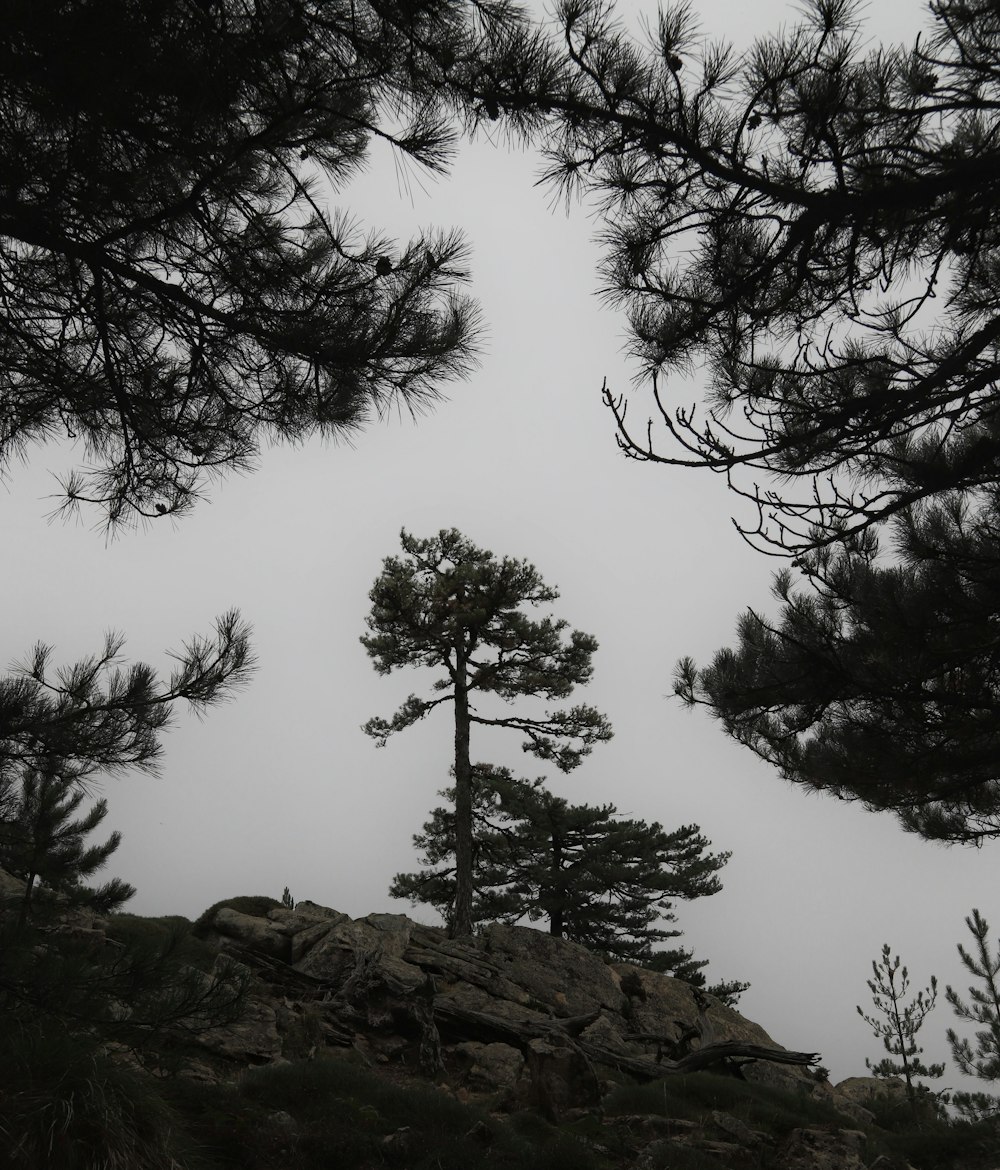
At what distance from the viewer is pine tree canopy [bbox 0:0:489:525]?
3.82 metres

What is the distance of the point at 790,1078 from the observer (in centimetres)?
1247

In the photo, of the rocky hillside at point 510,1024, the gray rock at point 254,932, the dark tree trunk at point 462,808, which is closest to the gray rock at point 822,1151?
the rocky hillside at point 510,1024

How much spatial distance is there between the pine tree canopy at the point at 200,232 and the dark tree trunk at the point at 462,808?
12862 millimetres

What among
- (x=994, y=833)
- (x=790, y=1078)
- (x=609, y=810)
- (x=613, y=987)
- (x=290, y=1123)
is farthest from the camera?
(x=609, y=810)

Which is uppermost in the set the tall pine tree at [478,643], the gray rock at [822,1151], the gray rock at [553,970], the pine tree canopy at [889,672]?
the tall pine tree at [478,643]

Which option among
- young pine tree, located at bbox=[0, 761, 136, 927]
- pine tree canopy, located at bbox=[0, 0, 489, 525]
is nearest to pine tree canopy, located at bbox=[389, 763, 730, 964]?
young pine tree, located at bbox=[0, 761, 136, 927]

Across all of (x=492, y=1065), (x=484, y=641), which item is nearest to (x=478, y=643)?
(x=484, y=641)

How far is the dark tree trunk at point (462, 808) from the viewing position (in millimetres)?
16938

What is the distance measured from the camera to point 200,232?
16.4 ft

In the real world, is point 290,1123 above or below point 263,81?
below

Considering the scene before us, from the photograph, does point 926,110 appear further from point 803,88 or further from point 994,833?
point 994,833

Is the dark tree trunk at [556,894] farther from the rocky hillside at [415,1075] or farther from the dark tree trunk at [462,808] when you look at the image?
the rocky hillside at [415,1075]

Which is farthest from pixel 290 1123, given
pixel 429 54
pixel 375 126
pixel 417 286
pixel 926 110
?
pixel 926 110

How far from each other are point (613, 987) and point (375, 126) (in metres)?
14.8
